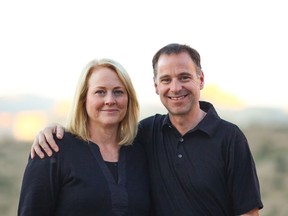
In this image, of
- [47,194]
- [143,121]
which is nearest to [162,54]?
[143,121]

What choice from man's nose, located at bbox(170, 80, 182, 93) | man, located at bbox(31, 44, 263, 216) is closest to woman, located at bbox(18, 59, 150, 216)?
man, located at bbox(31, 44, 263, 216)

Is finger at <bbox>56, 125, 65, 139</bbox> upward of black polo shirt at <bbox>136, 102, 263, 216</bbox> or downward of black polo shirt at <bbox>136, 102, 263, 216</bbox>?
upward

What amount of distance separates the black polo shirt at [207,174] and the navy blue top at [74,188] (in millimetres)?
209

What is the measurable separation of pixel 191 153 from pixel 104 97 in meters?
0.61

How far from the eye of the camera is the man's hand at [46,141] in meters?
3.60

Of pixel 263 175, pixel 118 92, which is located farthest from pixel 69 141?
pixel 263 175

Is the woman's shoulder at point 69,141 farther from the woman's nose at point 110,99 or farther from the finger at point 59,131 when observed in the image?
the woman's nose at point 110,99

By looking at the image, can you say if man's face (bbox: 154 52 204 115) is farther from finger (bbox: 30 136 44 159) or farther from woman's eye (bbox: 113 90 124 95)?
finger (bbox: 30 136 44 159)

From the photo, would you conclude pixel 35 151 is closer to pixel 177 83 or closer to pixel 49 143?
pixel 49 143

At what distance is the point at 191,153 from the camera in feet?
12.5

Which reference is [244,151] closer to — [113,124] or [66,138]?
[113,124]

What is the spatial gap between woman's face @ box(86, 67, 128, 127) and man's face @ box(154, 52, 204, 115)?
254 millimetres

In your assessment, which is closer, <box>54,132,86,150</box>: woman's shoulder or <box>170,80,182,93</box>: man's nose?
<box>54,132,86,150</box>: woman's shoulder

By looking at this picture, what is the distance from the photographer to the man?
3.69 m
